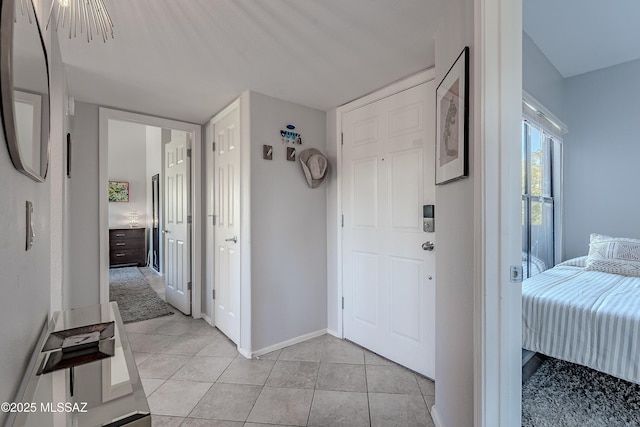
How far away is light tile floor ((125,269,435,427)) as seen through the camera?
169 cm

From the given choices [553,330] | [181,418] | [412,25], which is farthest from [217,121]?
[553,330]

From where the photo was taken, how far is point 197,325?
3.07 meters

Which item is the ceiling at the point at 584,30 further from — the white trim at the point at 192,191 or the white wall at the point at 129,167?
the white wall at the point at 129,167

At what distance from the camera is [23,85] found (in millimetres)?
682

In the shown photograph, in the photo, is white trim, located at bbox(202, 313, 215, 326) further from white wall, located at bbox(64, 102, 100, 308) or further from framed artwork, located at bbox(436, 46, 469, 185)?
framed artwork, located at bbox(436, 46, 469, 185)

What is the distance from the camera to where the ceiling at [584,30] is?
7.11 feet

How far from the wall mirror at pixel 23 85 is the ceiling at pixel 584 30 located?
2.82 m

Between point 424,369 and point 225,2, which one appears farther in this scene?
point 424,369

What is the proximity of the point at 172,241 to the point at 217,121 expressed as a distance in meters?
1.73

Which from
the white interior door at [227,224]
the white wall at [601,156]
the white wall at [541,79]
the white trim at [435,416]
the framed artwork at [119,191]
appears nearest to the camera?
the white trim at [435,416]

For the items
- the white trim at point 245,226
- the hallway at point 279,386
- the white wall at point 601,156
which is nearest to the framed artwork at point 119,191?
the hallway at point 279,386

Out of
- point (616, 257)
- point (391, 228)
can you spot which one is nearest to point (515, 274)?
point (391, 228)

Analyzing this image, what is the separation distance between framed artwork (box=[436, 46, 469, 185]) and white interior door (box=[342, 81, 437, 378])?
398mm

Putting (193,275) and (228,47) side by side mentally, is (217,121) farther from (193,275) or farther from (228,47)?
(193,275)
